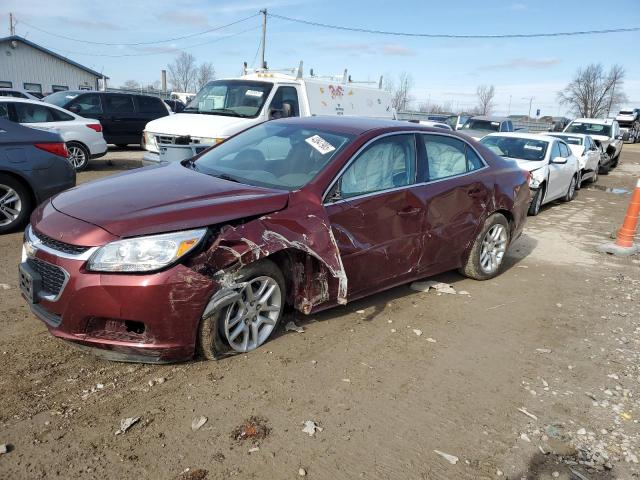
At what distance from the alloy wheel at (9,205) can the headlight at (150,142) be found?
139 inches

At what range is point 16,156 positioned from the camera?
600 cm

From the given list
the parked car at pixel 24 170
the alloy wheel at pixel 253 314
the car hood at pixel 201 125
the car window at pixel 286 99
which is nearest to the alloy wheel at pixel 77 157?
the car hood at pixel 201 125

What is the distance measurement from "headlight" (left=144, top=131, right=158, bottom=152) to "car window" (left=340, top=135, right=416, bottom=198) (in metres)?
6.23

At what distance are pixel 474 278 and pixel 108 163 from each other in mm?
→ 10620

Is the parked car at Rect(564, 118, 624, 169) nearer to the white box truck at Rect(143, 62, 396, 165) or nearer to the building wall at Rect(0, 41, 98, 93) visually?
the white box truck at Rect(143, 62, 396, 165)

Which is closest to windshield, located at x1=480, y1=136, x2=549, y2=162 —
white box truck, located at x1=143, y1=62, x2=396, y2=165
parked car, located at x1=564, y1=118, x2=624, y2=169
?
white box truck, located at x1=143, y1=62, x2=396, y2=165

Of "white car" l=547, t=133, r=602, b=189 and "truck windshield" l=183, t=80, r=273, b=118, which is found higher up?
"truck windshield" l=183, t=80, r=273, b=118

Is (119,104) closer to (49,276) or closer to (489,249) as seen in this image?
(489,249)

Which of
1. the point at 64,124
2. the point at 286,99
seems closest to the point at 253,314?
the point at 286,99

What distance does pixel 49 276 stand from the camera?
3.12 m

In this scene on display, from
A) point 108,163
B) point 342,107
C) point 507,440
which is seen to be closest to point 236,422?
point 507,440

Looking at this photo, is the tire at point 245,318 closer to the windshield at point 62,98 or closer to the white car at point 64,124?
the white car at point 64,124

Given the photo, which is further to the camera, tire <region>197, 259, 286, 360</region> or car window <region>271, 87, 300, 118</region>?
car window <region>271, 87, 300, 118</region>

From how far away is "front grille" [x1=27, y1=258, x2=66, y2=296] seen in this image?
3039 millimetres
